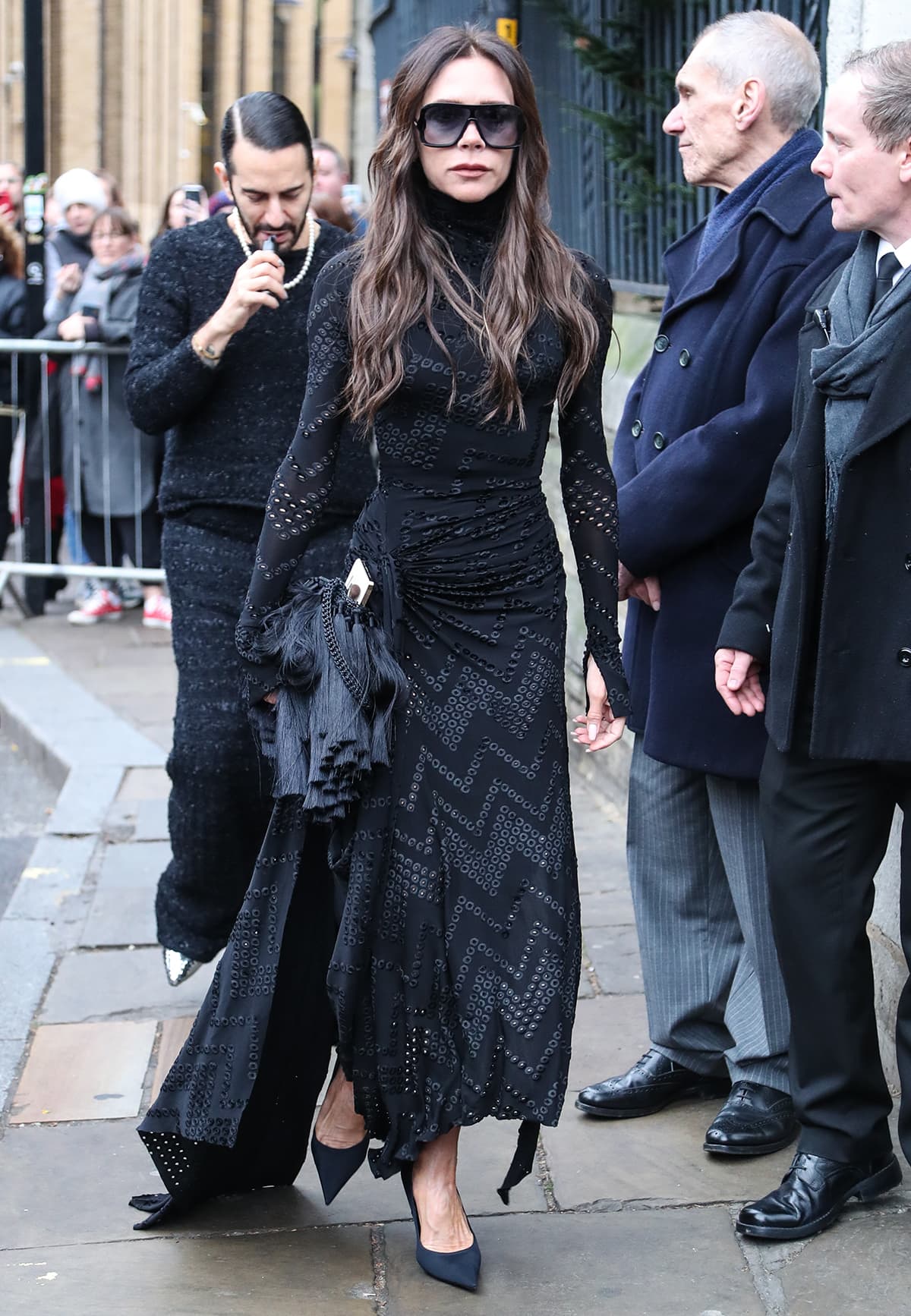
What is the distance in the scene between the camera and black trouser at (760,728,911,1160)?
3104mm

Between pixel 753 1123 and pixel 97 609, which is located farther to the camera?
pixel 97 609

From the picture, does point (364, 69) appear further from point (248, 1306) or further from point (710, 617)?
point (248, 1306)

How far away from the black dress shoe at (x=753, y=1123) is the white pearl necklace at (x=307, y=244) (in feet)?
6.50

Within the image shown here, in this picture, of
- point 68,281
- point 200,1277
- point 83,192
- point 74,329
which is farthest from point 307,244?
point 83,192

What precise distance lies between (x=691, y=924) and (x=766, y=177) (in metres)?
1.52

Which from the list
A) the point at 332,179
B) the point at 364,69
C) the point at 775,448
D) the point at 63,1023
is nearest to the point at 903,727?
the point at 775,448

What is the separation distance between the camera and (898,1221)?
3.23 metres

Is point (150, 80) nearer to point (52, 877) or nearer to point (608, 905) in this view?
point (52, 877)

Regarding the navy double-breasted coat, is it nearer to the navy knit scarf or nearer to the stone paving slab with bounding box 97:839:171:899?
the navy knit scarf

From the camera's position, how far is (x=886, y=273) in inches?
117

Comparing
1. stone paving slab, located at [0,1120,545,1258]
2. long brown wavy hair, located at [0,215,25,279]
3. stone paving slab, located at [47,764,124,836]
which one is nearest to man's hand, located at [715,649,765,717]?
stone paving slab, located at [0,1120,545,1258]

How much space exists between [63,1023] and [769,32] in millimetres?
2722

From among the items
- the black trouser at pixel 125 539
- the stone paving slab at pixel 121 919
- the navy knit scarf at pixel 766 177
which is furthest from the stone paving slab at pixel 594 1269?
the black trouser at pixel 125 539

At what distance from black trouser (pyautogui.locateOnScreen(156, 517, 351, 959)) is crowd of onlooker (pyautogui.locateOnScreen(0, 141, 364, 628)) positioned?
4.84 meters
